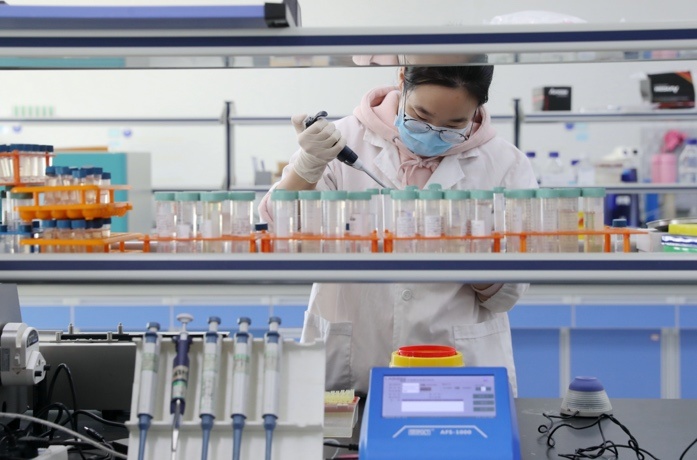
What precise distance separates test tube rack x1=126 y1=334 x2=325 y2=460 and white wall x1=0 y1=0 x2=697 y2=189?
5069 millimetres

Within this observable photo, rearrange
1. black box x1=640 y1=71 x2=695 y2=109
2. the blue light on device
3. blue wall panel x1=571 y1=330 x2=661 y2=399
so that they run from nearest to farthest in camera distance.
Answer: the blue light on device, blue wall panel x1=571 y1=330 x2=661 y2=399, black box x1=640 y1=71 x2=695 y2=109

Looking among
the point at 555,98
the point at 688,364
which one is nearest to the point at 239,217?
the point at 688,364

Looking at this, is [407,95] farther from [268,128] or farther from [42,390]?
[268,128]

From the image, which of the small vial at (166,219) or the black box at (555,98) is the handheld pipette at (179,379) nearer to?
the small vial at (166,219)

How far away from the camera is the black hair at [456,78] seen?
194 centimetres

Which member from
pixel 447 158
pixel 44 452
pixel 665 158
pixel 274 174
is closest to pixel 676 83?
pixel 665 158

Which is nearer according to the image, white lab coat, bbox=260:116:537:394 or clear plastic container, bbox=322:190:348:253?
clear plastic container, bbox=322:190:348:253

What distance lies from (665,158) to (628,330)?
4.88ft

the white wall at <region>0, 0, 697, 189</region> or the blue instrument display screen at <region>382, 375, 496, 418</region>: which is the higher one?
the white wall at <region>0, 0, 697, 189</region>

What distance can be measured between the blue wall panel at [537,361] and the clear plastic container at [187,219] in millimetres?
3238

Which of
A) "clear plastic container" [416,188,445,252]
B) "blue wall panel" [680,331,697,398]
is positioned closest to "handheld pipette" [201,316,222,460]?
"clear plastic container" [416,188,445,252]

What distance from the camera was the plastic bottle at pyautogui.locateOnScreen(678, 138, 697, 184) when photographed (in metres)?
5.41

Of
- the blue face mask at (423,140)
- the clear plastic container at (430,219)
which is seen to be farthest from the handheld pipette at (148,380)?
the blue face mask at (423,140)

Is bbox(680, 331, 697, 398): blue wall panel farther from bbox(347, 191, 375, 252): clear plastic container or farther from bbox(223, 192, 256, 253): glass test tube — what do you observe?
bbox(223, 192, 256, 253): glass test tube
